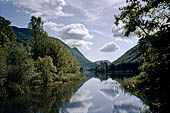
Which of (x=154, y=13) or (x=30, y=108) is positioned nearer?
(x=154, y=13)

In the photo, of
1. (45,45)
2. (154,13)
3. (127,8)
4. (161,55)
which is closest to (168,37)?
(161,55)

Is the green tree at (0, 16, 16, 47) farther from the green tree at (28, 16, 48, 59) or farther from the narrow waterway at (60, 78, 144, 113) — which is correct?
the narrow waterway at (60, 78, 144, 113)

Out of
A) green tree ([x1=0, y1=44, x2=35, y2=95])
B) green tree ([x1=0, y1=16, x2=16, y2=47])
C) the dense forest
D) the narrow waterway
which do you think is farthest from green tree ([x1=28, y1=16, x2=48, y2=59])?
the narrow waterway

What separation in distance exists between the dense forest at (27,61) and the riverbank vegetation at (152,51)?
88.3ft

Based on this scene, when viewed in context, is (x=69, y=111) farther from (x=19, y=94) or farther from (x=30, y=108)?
(x=19, y=94)

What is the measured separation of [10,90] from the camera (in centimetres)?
3152

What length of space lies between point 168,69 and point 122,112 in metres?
17.8

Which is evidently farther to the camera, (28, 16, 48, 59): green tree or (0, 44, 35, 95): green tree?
(28, 16, 48, 59): green tree

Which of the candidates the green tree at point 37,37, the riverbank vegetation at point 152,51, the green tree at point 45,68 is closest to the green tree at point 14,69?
the green tree at point 45,68

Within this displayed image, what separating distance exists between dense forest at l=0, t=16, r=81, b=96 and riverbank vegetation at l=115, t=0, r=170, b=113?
26.9 metres

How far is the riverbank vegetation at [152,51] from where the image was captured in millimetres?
5355

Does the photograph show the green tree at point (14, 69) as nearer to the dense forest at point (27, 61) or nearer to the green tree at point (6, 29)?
the dense forest at point (27, 61)

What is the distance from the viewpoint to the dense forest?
31.4 m

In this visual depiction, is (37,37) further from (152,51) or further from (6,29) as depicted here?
(152,51)
